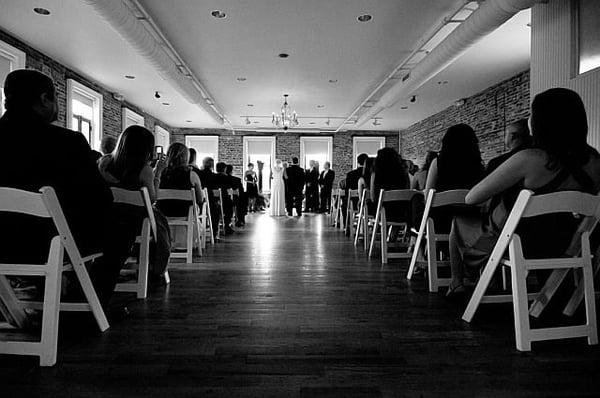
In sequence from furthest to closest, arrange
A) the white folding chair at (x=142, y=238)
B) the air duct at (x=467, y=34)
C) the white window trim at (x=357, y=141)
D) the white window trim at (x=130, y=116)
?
the white window trim at (x=357, y=141) < the white window trim at (x=130, y=116) < the air duct at (x=467, y=34) < the white folding chair at (x=142, y=238)

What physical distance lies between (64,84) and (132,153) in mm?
6471

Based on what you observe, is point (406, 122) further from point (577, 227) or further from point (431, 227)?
point (577, 227)

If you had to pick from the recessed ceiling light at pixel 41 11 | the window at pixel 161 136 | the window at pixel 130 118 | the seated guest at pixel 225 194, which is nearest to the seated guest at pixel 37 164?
the recessed ceiling light at pixel 41 11

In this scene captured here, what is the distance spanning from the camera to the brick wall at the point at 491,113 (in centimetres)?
873

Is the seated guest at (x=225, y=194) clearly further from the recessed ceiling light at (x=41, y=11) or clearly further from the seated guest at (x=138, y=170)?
the seated guest at (x=138, y=170)

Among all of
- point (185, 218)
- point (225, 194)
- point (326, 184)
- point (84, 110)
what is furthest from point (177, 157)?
point (326, 184)

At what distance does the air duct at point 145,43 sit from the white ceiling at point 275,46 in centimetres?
27

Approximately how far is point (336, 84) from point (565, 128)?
8006 mm

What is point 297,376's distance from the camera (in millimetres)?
1654

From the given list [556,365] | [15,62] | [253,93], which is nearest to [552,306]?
[556,365]

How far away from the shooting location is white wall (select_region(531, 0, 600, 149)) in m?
4.06

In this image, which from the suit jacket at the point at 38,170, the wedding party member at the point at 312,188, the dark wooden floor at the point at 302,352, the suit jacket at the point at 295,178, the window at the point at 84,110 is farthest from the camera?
the wedding party member at the point at 312,188

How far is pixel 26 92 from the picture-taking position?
1.91 metres

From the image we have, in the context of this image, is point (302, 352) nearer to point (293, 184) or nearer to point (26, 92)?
point (26, 92)
